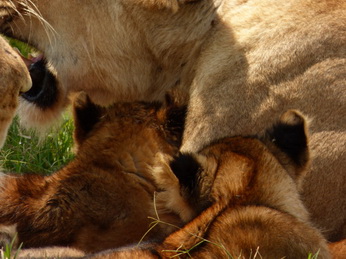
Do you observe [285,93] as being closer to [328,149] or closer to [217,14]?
[328,149]

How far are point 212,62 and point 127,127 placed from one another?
0.60 metres

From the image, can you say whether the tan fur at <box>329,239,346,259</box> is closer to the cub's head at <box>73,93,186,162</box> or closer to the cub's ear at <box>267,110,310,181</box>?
the cub's ear at <box>267,110,310,181</box>

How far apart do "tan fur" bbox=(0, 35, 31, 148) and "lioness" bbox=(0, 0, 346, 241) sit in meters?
0.92

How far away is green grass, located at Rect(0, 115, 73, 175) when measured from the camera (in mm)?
5273

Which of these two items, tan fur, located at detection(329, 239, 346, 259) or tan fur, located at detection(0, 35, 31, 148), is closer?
tan fur, located at detection(0, 35, 31, 148)

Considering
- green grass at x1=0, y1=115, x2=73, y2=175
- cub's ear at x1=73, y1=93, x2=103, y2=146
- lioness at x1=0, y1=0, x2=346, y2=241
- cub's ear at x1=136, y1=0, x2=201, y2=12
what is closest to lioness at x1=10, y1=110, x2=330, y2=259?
lioness at x1=0, y1=0, x2=346, y2=241

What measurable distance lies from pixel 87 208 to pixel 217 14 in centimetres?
134

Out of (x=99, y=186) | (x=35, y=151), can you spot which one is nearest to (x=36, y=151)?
(x=35, y=151)

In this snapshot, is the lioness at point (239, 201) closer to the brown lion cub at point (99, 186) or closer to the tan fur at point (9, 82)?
the brown lion cub at point (99, 186)

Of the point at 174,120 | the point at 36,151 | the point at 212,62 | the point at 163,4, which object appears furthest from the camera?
the point at 36,151

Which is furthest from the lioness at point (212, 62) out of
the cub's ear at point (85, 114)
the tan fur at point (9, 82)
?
the tan fur at point (9, 82)

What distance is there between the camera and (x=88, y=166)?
154 inches

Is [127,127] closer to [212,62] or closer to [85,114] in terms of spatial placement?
[85,114]

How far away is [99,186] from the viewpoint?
381cm
